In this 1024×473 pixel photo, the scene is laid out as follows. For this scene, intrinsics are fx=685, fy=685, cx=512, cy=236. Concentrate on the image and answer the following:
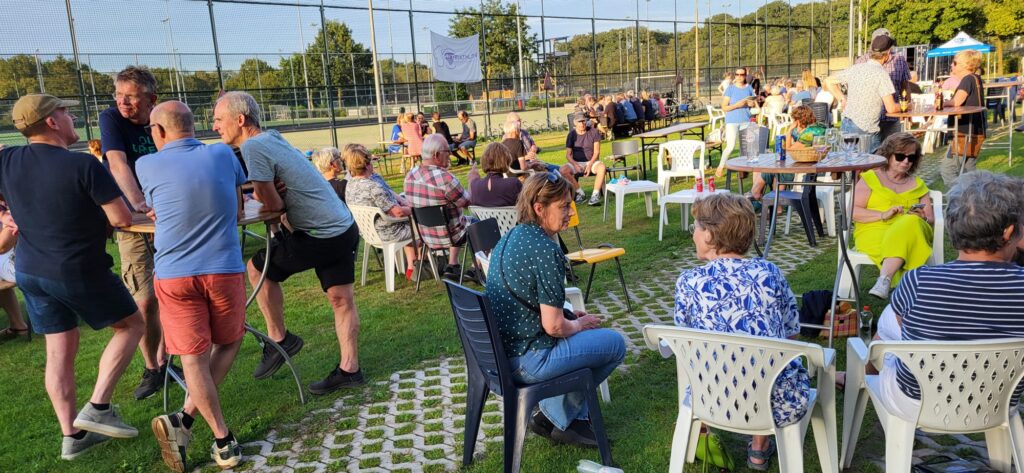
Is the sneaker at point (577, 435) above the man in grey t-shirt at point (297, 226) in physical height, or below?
below

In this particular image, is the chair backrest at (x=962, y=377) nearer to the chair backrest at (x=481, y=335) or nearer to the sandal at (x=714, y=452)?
the sandal at (x=714, y=452)

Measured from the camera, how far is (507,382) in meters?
2.50

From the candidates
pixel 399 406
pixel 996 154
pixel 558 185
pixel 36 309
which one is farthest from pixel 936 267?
pixel 996 154

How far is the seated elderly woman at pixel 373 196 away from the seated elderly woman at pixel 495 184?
0.57 m

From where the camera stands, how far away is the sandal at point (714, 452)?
265cm

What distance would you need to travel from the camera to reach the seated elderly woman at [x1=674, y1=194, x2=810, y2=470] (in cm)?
223

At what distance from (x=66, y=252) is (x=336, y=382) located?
145cm

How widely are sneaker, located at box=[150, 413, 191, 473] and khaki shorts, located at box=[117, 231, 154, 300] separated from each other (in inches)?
42.6

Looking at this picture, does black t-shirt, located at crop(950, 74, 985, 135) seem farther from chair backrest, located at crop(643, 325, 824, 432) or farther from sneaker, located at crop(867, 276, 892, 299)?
chair backrest, located at crop(643, 325, 824, 432)

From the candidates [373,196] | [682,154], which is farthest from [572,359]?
[682,154]

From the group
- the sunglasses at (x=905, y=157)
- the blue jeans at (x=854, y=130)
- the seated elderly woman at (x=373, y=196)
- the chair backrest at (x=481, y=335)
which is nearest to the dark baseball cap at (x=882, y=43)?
the blue jeans at (x=854, y=130)

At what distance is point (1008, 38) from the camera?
126ft

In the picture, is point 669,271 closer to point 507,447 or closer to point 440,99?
point 507,447

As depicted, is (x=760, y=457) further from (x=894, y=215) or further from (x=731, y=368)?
(x=894, y=215)
